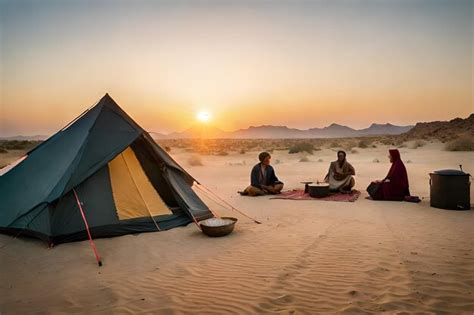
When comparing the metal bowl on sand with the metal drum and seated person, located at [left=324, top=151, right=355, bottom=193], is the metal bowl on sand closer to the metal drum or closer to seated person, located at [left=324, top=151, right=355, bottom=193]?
the metal drum

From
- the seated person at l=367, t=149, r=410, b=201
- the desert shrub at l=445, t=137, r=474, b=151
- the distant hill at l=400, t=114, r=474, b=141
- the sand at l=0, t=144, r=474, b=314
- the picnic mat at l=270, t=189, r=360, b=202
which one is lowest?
the sand at l=0, t=144, r=474, b=314

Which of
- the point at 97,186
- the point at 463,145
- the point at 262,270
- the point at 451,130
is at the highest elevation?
the point at 451,130

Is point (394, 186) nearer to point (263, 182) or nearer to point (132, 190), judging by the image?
point (263, 182)

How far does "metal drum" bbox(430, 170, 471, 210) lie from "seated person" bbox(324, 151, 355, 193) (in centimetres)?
292

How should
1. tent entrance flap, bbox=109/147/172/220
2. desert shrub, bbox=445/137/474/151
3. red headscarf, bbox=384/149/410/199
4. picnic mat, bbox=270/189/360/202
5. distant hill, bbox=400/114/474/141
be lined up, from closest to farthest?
tent entrance flap, bbox=109/147/172/220 → red headscarf, bbox=384/149/410/199 → picnic mat, bbox=270/189/360/202 → desert shrub, bbox=445/137/474/151 → distant hill, bbox=400/114/474/141

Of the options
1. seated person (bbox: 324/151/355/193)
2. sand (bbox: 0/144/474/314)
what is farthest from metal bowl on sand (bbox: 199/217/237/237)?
seated person (bbox: 324/151/355/193)

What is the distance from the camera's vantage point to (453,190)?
8961 mm

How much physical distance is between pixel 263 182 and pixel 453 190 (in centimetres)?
542

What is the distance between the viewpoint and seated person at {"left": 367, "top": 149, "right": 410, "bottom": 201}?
33.8ft

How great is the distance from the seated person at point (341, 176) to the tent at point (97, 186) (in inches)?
210

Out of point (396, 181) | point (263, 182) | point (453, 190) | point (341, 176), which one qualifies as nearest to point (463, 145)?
point (341, 176)

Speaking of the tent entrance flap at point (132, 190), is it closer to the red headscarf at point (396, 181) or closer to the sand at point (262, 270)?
the sand at point (262, 270)

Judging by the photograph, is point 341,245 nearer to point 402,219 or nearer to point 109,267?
point 402,219

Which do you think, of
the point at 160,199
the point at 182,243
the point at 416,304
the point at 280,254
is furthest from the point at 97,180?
the point at 416,304
